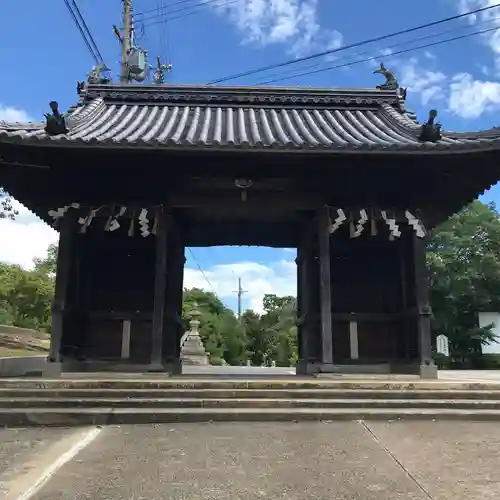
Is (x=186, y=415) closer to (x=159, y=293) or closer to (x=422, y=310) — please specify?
(x=159, y=293)

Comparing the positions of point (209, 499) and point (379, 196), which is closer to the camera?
point (209, 499)

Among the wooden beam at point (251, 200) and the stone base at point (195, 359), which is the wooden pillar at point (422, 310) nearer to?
the wooden beam at point (251, 200)

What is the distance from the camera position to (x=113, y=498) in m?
3.45

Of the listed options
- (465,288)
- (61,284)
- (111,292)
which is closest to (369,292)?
(111,292)

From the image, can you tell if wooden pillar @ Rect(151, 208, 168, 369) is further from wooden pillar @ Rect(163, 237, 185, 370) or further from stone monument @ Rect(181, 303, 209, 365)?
stone monument @ Rect(181, 303, 209, 365)

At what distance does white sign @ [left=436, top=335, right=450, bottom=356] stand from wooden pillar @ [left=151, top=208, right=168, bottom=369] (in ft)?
59.3

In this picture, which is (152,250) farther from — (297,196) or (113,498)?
(113,498)

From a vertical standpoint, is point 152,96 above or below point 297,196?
above

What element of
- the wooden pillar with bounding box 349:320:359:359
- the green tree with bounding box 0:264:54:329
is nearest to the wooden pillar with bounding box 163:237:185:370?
the wooden pillar with bounding box 349:320:359:359

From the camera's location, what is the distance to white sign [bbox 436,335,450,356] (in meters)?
23.1

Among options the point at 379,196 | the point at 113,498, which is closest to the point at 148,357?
the point at 379,196

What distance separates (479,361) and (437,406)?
59.3 feet

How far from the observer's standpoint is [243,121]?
10.2 m

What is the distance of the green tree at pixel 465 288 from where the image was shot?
22.7 metres
